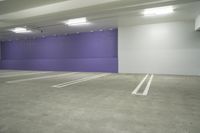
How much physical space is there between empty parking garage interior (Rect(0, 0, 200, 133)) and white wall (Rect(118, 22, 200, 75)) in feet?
0.17

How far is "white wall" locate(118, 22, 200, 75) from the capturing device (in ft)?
26.8

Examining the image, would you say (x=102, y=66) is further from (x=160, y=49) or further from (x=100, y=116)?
(x=100, y=116)

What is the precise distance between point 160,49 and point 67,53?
7327mm

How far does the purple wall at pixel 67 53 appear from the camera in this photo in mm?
10469

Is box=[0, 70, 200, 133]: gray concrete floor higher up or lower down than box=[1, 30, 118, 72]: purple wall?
lower down

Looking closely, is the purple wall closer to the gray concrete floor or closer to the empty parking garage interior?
the empty parking garage interior

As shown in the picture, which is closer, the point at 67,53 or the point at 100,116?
the point at 100,116

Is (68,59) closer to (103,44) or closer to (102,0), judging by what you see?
(103,44)

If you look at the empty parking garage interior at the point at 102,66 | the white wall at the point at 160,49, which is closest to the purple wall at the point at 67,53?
the empty parking garage interior at the point at 102,66

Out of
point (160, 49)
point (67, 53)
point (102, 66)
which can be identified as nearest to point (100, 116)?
point (160, 49)

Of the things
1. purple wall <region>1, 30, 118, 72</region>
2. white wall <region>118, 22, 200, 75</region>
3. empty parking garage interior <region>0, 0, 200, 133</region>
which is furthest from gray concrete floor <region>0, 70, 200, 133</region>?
purple wall <region>1, 30, 118, 72</region>

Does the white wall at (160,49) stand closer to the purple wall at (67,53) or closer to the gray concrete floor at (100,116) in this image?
the purple wall at (67,53)

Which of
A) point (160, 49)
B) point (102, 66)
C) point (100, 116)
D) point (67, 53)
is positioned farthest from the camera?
point (67, 53)

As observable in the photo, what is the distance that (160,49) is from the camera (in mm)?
8828
